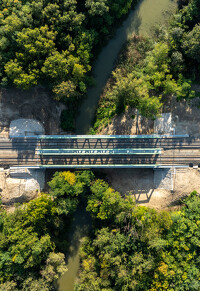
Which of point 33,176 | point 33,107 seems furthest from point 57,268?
point 33,107

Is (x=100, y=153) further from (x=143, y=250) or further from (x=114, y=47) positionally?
(x=114, y=47)

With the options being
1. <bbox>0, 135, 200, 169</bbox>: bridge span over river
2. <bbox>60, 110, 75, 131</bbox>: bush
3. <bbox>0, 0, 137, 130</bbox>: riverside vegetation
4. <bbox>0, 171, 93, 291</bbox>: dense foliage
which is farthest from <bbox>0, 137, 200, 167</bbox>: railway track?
<bbox>0, 0, 137, 130</bbox>: riverside vegetation

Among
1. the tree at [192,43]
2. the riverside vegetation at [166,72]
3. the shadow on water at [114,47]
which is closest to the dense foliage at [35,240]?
the shadow on water at [114,47]

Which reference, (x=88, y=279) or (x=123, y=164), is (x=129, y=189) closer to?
(x=123, y=164)

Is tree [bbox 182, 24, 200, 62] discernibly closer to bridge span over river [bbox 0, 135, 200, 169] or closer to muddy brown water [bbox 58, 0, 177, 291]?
muddy brown water [bbox 58, 0, 177, 291]

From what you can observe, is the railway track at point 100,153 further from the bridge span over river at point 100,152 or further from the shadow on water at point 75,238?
the shadow on water at point 75,238

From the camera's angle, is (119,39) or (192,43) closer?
(192,43)

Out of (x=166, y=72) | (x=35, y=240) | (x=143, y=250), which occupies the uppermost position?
(x=166, y=72)

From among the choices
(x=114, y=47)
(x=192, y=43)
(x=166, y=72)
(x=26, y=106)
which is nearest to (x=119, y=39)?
(x=114, y=47)
